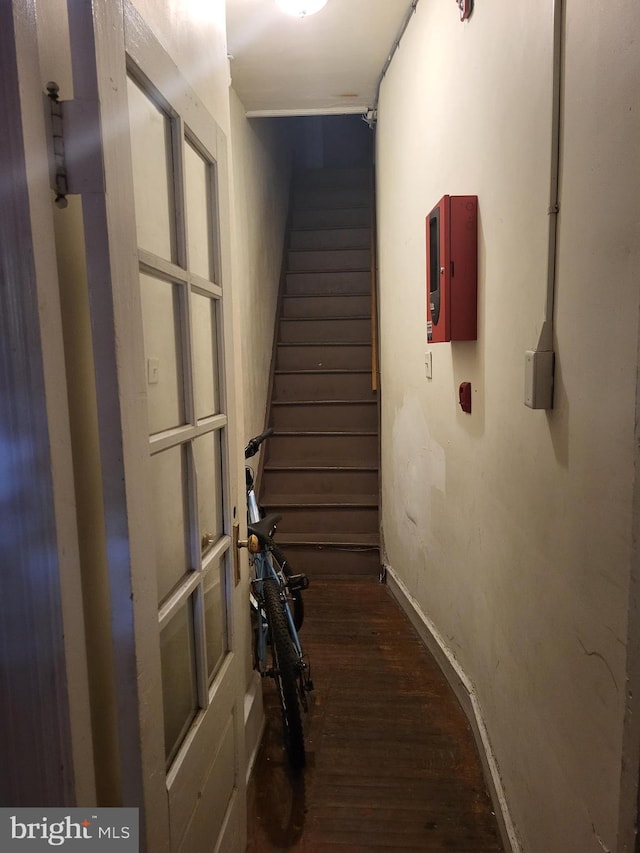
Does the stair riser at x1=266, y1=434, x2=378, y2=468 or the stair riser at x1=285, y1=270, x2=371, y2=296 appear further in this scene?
the stair riser at x1=285, y1=270, x2=371, y2=296

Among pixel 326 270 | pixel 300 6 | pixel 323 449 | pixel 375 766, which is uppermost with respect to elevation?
pixel 300 6

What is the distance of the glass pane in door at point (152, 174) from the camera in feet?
2.85

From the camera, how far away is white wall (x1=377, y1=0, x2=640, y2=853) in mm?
858

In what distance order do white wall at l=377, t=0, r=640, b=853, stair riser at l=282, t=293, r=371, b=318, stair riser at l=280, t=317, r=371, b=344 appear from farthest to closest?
stair riser at l=282, t=293, r=371, b=318, stair riser at l=280, t=317, r=371, b=344, white wall at l=377, t=0, r=640, b=853

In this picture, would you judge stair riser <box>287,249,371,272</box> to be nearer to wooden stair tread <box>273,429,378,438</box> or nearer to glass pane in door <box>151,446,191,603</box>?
wooden stair tread <box>273,429,378,438</box>

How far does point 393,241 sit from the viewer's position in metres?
2.88

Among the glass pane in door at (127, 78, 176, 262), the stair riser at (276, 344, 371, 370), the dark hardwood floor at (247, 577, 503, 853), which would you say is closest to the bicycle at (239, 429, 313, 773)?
the dark hardwood floor at (247, 577, 503, 853)

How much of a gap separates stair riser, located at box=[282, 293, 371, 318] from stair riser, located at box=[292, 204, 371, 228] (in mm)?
1129

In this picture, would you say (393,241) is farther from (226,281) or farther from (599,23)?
(599,23)

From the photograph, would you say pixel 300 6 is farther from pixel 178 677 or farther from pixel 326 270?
pixel 326 270

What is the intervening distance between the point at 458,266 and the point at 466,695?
1.60 m

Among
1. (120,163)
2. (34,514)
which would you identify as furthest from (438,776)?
(120,163)

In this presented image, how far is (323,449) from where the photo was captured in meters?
3.84

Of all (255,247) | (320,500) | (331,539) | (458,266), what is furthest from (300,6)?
(331,539)
